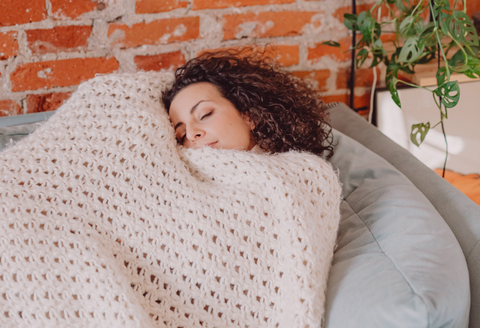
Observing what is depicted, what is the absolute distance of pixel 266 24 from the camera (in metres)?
1.43

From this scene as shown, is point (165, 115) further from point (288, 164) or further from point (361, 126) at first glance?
point (361, 126)

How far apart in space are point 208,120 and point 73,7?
617mm

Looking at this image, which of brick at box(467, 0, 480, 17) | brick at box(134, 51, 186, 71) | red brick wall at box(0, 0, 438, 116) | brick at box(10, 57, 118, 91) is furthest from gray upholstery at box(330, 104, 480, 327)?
brick at box(10, 57, 118, 91)

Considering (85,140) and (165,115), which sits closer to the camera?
(85,140)

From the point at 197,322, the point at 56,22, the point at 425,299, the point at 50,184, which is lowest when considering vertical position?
the point at 197,322

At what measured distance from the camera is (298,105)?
3.88 ft

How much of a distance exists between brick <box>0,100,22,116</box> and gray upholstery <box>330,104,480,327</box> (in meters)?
1.10

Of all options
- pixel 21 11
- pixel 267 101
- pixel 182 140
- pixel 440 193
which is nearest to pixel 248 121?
pixel 267 101

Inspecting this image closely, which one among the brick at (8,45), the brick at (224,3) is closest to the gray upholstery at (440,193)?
the brick at (224,3)

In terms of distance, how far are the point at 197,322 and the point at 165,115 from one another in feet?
1.80

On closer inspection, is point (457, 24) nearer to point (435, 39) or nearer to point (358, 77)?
point (435, 39)

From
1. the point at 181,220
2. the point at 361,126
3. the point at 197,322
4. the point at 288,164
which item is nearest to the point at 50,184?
the point at 181,220

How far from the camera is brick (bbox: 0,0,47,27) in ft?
3.87

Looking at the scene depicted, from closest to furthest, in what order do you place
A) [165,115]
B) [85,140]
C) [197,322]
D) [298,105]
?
[197,322]
[85,140]
[165,115]
[298,105]
